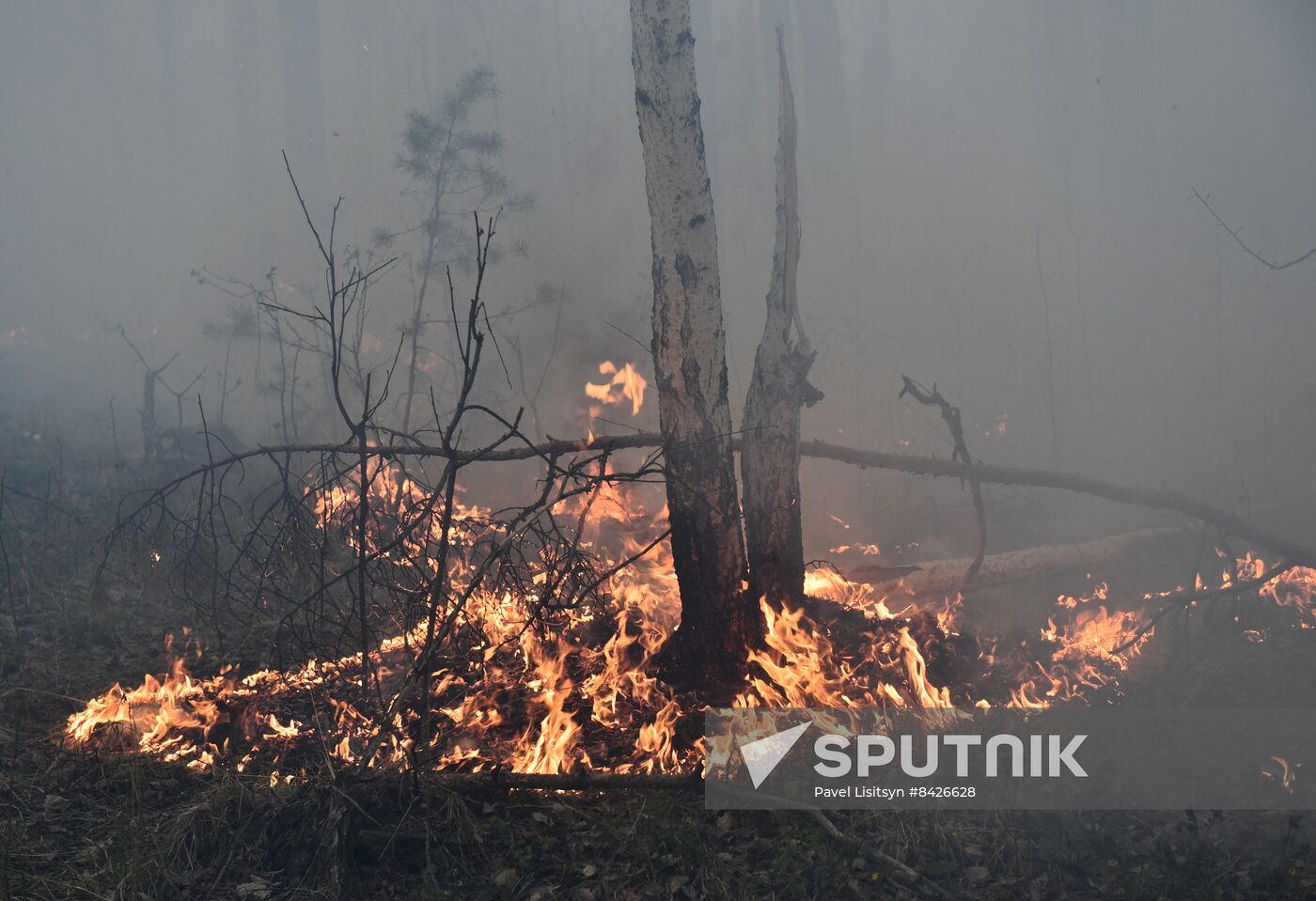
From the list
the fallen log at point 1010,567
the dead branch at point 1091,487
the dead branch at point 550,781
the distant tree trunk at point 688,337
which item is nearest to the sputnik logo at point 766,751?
the dead branch at point 550,781

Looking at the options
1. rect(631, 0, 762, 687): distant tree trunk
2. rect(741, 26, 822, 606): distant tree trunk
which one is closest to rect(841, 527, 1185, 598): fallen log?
rect(741, 26, 822, 606): distant tree trunk

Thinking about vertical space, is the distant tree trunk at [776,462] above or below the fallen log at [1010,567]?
above

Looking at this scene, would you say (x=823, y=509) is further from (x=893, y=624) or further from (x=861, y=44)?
→ (x=861, y=44)

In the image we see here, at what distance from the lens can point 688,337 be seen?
4625 mm

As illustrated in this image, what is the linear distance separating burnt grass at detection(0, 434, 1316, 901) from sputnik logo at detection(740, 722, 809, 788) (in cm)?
27

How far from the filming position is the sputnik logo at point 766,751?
4.04m

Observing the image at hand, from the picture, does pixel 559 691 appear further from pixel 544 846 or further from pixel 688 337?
pixel 688 337

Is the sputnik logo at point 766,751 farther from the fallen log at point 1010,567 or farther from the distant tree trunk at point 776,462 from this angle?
the fallen log at point 1010,567

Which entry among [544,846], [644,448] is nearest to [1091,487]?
[544,846]

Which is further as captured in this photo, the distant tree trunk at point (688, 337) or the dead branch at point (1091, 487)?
the dead branch at point (1091, 487)

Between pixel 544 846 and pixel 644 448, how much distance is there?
13.7 metres

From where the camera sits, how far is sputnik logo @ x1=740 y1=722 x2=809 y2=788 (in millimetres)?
4039

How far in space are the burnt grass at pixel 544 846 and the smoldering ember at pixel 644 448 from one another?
0.03 m

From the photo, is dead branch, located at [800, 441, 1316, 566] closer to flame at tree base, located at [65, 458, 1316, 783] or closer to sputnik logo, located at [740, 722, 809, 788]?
flame at tree base, located at [65, 458, 1316, 783]
